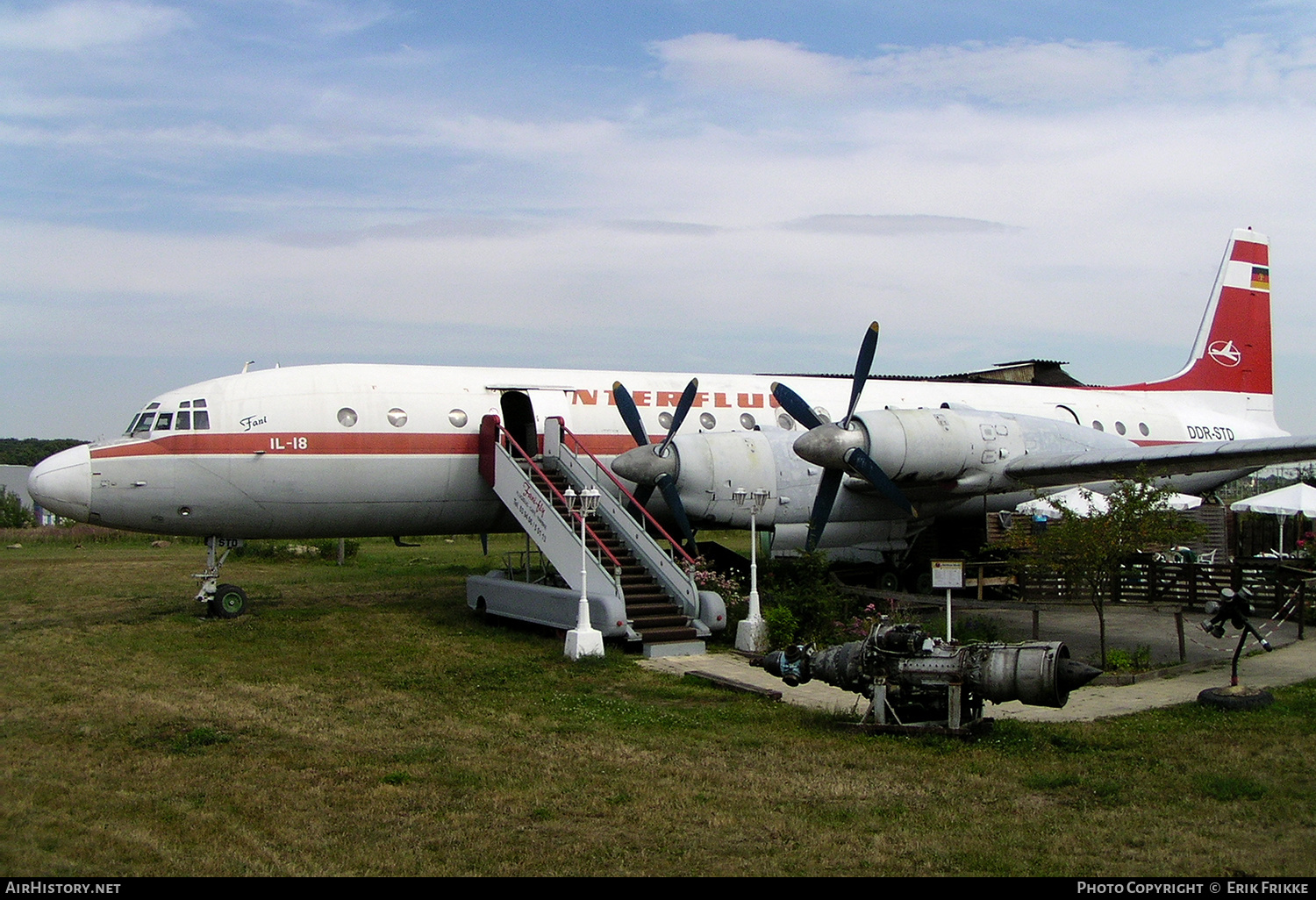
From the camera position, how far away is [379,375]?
20.2 m

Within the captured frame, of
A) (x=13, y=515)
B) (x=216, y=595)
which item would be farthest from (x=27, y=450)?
(x=216, y=595)

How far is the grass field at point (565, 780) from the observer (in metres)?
7.21

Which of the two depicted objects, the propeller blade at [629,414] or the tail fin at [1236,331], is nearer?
the propeller blade at [629,414]

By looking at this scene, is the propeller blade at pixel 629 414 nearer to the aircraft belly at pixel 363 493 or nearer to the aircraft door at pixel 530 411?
the aircraft door at pixel 530 411

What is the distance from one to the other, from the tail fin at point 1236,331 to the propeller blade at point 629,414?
15.6m

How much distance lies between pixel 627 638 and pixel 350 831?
28.1ft

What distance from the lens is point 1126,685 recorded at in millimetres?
13859

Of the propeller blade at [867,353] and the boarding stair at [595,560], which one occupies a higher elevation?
the propeller blade at [867,353]

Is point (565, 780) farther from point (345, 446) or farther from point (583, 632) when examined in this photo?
point (345, 446)

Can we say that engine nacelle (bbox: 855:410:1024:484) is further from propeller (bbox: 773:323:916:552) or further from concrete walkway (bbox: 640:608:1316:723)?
concrete walkway (bbox: 640:608:1316:723)

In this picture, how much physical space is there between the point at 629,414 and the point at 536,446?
2.12 meters

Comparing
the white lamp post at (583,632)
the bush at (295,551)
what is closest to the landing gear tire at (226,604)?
the white lamp post at (583,632)
